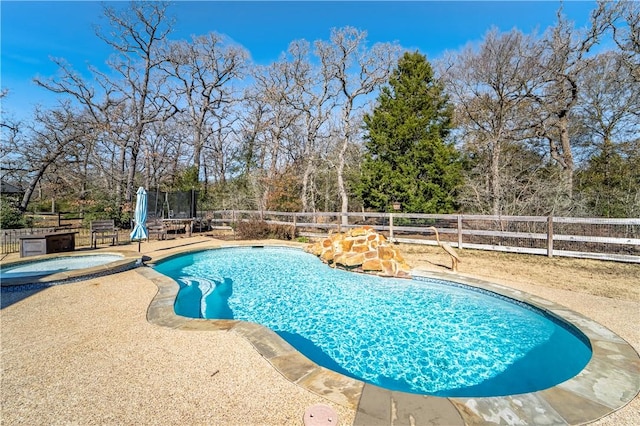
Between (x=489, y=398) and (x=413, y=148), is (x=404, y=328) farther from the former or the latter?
(x=413, y=148)

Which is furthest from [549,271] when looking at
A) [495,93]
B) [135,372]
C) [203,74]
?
[203,74]

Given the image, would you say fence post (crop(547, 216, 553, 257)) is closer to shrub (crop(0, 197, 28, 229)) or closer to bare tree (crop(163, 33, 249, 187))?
bare tree (crop(163, 33, 249, 187))

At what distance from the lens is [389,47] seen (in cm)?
1473

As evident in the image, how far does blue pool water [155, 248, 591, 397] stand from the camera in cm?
317

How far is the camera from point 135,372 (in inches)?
103

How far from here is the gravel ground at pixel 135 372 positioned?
6.84 ft

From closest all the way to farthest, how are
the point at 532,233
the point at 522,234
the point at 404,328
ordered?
the point at 404,328 < the point at 522,234 < the point at 532,233

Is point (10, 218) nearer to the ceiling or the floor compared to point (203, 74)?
nearer to the floor

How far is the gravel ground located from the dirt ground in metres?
1.15

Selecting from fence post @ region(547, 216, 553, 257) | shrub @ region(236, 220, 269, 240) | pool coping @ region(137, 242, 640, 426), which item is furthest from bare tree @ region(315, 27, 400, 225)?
pool coping @ region(137, 242, 640, 426)

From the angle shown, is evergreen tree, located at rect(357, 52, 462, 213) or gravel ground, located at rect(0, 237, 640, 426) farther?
evergreen tree, located at rect(357, 52, 462, 213)

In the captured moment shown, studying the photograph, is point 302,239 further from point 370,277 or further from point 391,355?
point 391,355

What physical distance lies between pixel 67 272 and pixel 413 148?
13043 millimetres

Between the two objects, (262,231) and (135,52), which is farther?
(135,52)
